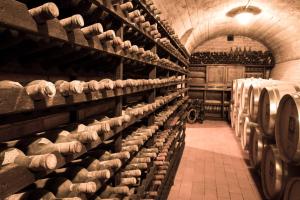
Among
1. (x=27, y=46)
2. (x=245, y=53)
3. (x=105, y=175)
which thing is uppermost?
(x=245, y=53)

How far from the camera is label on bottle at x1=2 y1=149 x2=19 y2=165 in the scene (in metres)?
1.00

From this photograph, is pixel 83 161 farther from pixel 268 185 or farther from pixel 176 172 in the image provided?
pixel 176 172

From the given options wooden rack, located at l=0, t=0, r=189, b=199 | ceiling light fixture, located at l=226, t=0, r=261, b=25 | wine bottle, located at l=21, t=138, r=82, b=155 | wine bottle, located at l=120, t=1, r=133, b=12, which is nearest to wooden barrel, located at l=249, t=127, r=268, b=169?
wooden rack, located at l=0, t=0, r=189, b=199

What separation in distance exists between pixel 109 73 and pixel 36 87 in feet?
5.94

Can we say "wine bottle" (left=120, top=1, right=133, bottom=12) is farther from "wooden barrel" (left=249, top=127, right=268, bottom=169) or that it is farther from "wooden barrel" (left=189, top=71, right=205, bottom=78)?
"wooden barrel" (left=189, top=71, right=205, bottom=78)

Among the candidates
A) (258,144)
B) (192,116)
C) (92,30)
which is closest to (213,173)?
(258,144)

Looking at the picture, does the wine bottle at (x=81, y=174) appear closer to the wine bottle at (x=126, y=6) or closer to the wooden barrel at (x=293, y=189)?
the wine bottle at (x=126, y=6)

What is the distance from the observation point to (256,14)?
8.39 m

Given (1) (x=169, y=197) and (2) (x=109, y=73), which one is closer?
(2) (x=109, y=73)

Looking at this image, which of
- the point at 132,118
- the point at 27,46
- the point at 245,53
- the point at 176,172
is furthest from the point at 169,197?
the point at 245,53

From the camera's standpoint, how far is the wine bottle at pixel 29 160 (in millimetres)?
990

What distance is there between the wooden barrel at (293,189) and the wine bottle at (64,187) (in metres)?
2.27

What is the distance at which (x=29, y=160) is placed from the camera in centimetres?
101

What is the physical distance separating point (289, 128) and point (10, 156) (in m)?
2.84
